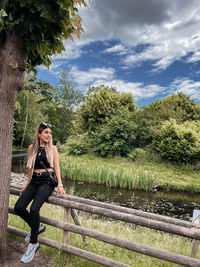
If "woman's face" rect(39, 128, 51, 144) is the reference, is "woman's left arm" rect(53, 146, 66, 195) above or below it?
below

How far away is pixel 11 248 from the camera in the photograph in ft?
10.5

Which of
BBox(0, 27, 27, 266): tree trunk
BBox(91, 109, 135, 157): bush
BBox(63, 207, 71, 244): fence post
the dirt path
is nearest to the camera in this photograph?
BBox(0, 27, 27, 266): tree trunk

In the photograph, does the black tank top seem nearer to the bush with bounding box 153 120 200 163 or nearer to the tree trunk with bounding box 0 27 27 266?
the tree trunk with bounding box 0 27 27 266

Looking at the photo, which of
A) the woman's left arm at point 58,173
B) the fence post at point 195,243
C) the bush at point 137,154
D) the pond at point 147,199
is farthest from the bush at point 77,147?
the fence post at point 195,243

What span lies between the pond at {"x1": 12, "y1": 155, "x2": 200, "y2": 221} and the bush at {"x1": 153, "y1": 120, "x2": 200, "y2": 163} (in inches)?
182

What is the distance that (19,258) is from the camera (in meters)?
2.98

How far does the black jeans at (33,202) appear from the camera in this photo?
2.79 m

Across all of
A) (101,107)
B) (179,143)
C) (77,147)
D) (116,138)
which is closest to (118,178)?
(179,143)

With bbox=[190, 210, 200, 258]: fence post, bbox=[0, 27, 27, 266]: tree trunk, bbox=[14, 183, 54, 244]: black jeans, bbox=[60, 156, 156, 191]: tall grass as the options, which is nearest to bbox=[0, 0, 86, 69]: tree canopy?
bbox=[0, 27, 27, 266]: tree trunk

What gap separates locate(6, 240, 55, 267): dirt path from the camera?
2863 millimetres

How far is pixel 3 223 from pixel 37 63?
2.53 meters

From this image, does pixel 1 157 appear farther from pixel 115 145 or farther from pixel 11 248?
pixel 115 145

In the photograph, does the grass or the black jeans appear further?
the grass

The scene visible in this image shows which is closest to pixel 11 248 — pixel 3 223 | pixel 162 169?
pixel 3 223
